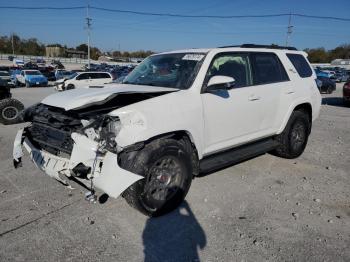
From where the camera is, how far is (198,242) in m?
3.26

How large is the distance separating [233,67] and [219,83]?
0.82 meters

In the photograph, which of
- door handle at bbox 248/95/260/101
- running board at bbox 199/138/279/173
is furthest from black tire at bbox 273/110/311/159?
door handle at bbox 248/95/260/101

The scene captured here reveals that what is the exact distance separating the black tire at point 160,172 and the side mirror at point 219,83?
2.42 ft

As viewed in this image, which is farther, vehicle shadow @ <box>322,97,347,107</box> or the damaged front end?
vehicle shadow @ <box>322,97,347,107</box>

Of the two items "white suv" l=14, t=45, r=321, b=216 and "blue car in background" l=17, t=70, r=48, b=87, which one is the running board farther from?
"blue car in background" l=17, t=70, r=48, b=87

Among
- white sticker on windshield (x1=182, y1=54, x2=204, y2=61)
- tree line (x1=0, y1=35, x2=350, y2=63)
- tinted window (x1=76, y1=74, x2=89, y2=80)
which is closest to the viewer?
white sticker on windshield (x1=182, y1=54, x2=204, y2=61)

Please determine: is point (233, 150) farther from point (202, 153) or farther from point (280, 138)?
point (280, 138)

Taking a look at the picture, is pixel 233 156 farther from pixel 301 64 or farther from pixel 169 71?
pixel 301 64

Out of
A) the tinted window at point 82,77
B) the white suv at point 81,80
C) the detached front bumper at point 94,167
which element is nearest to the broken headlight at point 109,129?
the detached front bumper at point 94,167

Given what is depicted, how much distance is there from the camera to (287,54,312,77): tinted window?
18.9 ft

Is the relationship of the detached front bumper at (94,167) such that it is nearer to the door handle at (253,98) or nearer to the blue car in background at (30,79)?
the door handle at (253,98)

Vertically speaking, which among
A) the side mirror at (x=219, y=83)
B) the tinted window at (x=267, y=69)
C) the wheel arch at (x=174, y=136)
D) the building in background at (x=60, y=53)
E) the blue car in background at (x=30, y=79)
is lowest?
the blue car in background at (x=30, y=79)

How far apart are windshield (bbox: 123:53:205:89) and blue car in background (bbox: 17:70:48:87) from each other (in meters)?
26.1

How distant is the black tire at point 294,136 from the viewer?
561cm
